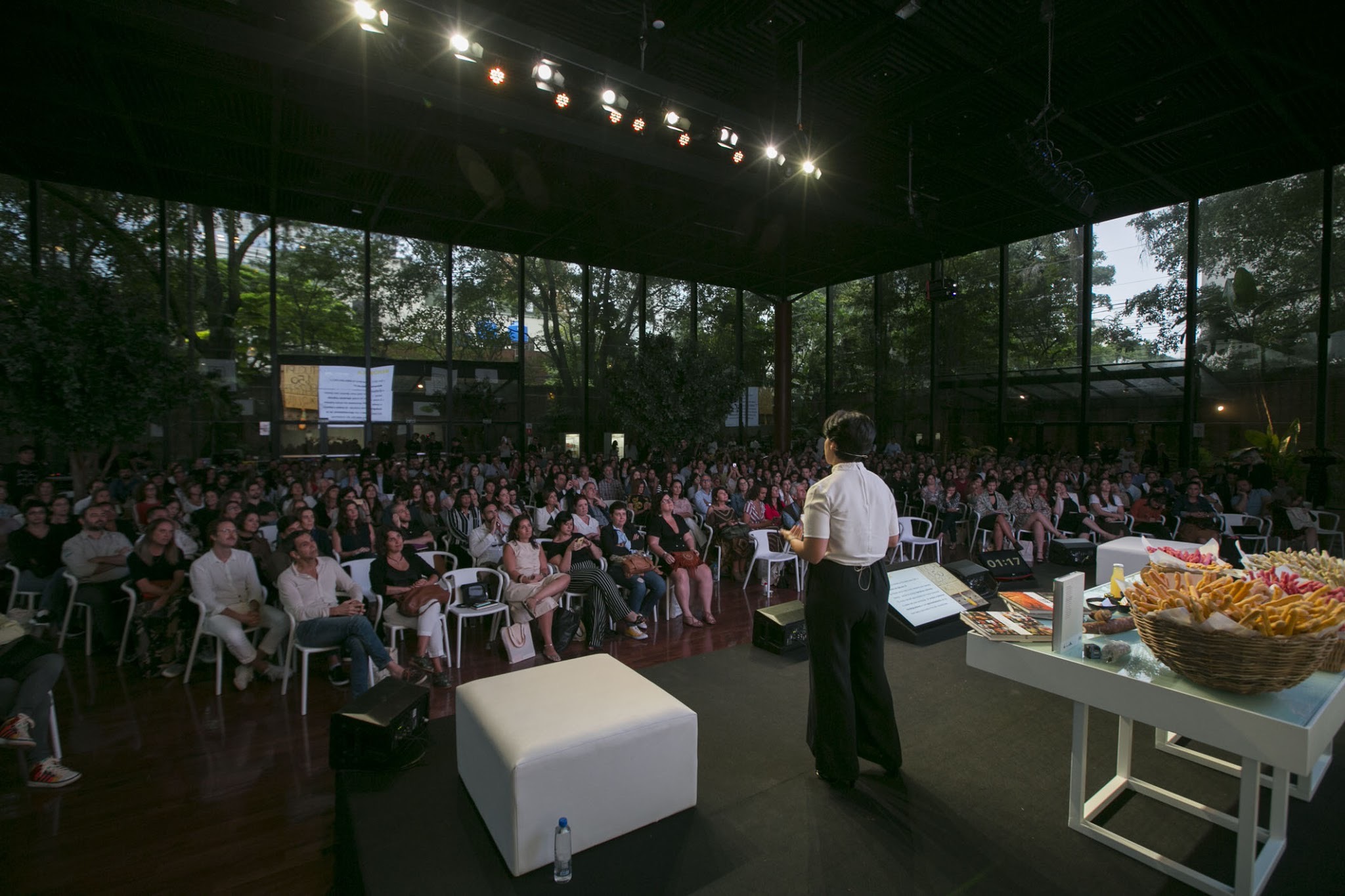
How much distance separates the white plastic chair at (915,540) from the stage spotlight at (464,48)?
19.1 ft

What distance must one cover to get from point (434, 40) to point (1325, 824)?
7109 mm

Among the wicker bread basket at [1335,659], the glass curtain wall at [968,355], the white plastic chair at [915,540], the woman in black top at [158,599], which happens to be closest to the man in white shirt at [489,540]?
the woman in black top at [158,599]

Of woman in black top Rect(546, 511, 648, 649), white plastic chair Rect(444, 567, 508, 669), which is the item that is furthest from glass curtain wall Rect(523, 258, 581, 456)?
white plastic chair Rect(444, 567, 508, 669)

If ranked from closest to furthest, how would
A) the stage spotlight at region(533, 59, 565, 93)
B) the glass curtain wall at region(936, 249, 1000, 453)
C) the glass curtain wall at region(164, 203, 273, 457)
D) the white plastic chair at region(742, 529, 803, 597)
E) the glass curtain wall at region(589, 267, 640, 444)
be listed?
the stage spotlight at region(533, 59, 565, 93)
the white plastic chair at region(742, 529, 803, 597)
the glass curtain wall at region(164, 203, 273, 457)
the glass curtain wall at region(936, 249, 1000, 453)
the glass curtain wall at region(589, 267, 640, 444)

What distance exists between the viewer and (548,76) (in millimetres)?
5285

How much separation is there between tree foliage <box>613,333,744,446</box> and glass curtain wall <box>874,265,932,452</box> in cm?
521

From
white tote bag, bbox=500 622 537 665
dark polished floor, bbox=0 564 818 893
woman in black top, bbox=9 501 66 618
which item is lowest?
dark polished floor, bbox=0 564 818 893

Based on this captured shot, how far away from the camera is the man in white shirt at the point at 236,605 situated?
383 centimetres

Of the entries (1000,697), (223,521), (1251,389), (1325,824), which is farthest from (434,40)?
(1251,389)

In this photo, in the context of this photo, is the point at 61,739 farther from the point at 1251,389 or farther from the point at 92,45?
the point at 1251,389

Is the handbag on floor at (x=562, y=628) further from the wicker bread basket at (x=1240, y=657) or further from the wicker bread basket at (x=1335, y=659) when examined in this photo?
the wicker bread basket at (x=1335, y=659)

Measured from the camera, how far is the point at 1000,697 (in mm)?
3221

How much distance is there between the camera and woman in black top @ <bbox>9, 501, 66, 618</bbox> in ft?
14.6

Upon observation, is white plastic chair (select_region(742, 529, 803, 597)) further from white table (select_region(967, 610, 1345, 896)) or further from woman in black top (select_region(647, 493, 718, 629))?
white table (select_region(967, 610, 1345, 896))
